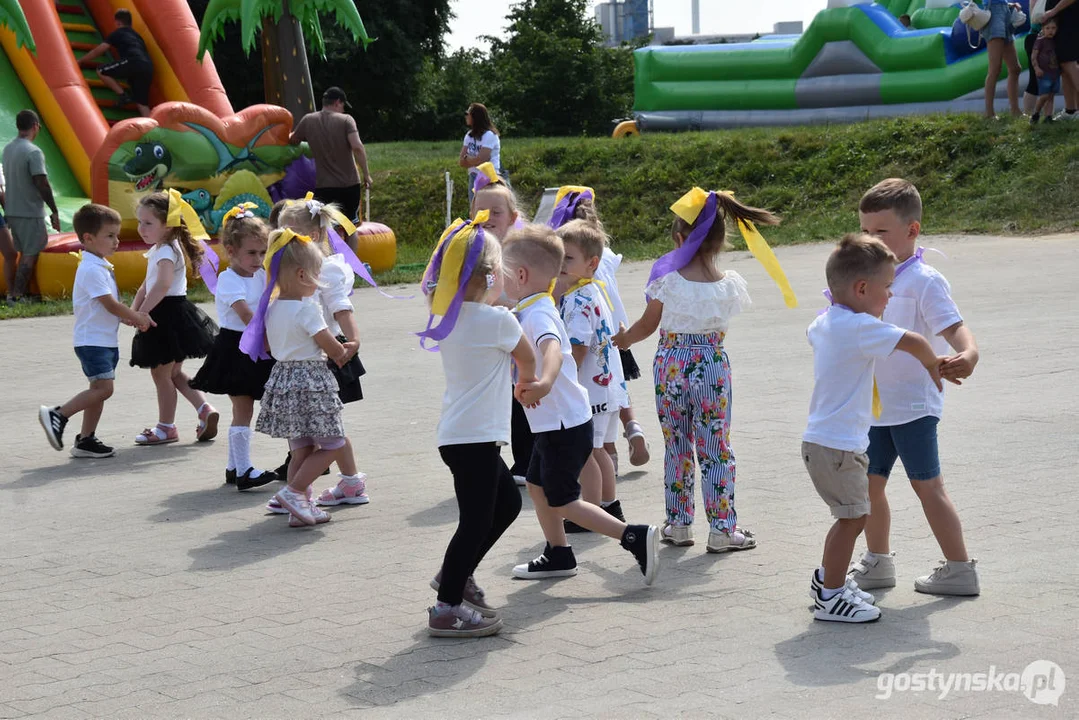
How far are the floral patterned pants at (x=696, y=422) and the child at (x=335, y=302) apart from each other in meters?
1.73

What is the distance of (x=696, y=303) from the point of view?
555 cm

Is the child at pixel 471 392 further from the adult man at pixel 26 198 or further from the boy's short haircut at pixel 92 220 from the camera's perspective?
the adult man at pixel 26 198

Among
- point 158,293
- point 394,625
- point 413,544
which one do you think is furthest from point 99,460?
point 394,625

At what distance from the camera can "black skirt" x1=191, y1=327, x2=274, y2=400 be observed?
7.11m

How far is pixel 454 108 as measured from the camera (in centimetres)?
4266

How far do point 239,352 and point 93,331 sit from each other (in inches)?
53.6

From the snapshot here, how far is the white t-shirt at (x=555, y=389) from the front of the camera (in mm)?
4926

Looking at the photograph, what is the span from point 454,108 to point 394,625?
39.0m

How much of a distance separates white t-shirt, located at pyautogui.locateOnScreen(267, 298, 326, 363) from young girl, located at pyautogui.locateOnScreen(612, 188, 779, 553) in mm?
1548

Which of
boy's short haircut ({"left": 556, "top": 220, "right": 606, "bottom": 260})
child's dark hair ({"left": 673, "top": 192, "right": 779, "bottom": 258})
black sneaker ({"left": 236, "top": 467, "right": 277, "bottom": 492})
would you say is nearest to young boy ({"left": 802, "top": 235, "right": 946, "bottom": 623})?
child's dark hair ({"left": 673, "top": 192, "right": 779, "bottom": 258})

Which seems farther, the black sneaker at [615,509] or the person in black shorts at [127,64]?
the person in black shorts at [127,64]

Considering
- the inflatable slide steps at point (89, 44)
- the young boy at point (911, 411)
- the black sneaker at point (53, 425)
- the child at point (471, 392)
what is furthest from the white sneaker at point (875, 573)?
the inflatable slide steps at point (89, 44)

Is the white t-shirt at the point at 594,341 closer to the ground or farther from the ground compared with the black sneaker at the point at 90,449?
farther from the ground

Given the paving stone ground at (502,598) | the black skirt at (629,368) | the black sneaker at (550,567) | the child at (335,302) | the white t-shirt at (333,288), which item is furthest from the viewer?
the black skirt at (629,368)
